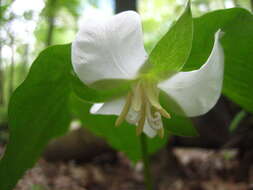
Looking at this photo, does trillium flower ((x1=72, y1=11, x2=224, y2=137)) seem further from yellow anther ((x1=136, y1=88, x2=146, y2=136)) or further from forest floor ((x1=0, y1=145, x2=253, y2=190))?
forest floor ((x1=0, y1=145, x2=253, y2=190))

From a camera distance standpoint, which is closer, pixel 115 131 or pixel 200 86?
pixel 200 86

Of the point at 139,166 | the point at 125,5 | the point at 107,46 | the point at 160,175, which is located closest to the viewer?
the point at 107,46

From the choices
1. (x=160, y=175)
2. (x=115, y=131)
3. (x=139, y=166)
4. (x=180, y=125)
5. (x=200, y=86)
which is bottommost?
(x=139, y=166)

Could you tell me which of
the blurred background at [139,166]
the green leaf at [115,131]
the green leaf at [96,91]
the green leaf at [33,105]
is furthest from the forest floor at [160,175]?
the green leaf at [96,91]

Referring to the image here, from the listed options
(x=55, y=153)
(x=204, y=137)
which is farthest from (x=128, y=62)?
(x=55, y=153)

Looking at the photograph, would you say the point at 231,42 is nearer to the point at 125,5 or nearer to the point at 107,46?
the point at 107,46

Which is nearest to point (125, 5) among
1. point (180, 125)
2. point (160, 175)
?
point (160, 175)

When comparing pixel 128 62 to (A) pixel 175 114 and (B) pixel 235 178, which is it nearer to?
(A) pixel 175 114

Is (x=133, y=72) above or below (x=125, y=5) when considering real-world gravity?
above
